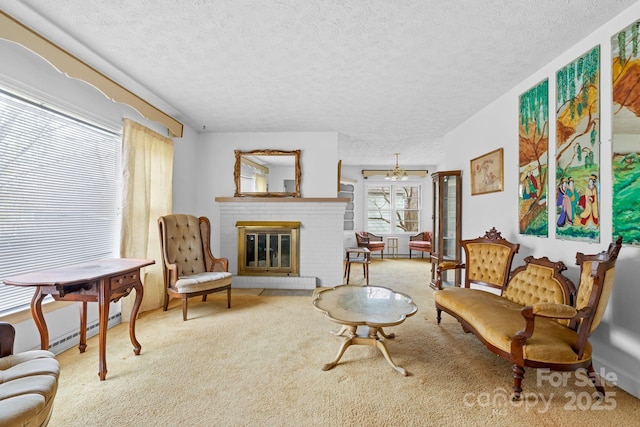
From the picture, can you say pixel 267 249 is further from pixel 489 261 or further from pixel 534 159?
A: pixel 534 159

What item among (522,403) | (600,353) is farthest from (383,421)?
(600,353)

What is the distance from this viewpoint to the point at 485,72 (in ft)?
9.11

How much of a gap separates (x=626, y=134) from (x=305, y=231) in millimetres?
3735

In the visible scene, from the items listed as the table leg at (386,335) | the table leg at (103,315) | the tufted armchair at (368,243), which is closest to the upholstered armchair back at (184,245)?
the table leg at (103,315)

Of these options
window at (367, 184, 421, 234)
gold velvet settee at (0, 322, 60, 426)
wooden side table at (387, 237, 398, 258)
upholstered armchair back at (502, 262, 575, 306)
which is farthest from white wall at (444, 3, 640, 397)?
window at (367, 184, 421, 234)

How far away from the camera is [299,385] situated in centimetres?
198

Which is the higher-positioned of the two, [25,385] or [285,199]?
[285,199]

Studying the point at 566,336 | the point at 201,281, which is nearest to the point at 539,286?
the point at 566,336

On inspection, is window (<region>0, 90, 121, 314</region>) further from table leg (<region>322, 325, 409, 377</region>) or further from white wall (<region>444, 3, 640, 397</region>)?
white wall (<region>444, 3, 640, 397</region>)

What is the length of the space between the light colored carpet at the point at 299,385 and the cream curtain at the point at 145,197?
0.65 meters

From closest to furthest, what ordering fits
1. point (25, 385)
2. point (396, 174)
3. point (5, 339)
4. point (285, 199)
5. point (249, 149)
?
point (25, 385) < point (5, 339) < point (285, 199) < point (249, 149) < point (396, 174)

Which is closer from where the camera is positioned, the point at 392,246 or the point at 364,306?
the point at 364,306

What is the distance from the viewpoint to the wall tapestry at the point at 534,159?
2682 millimetres

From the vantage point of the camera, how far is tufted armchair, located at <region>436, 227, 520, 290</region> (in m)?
2.88
